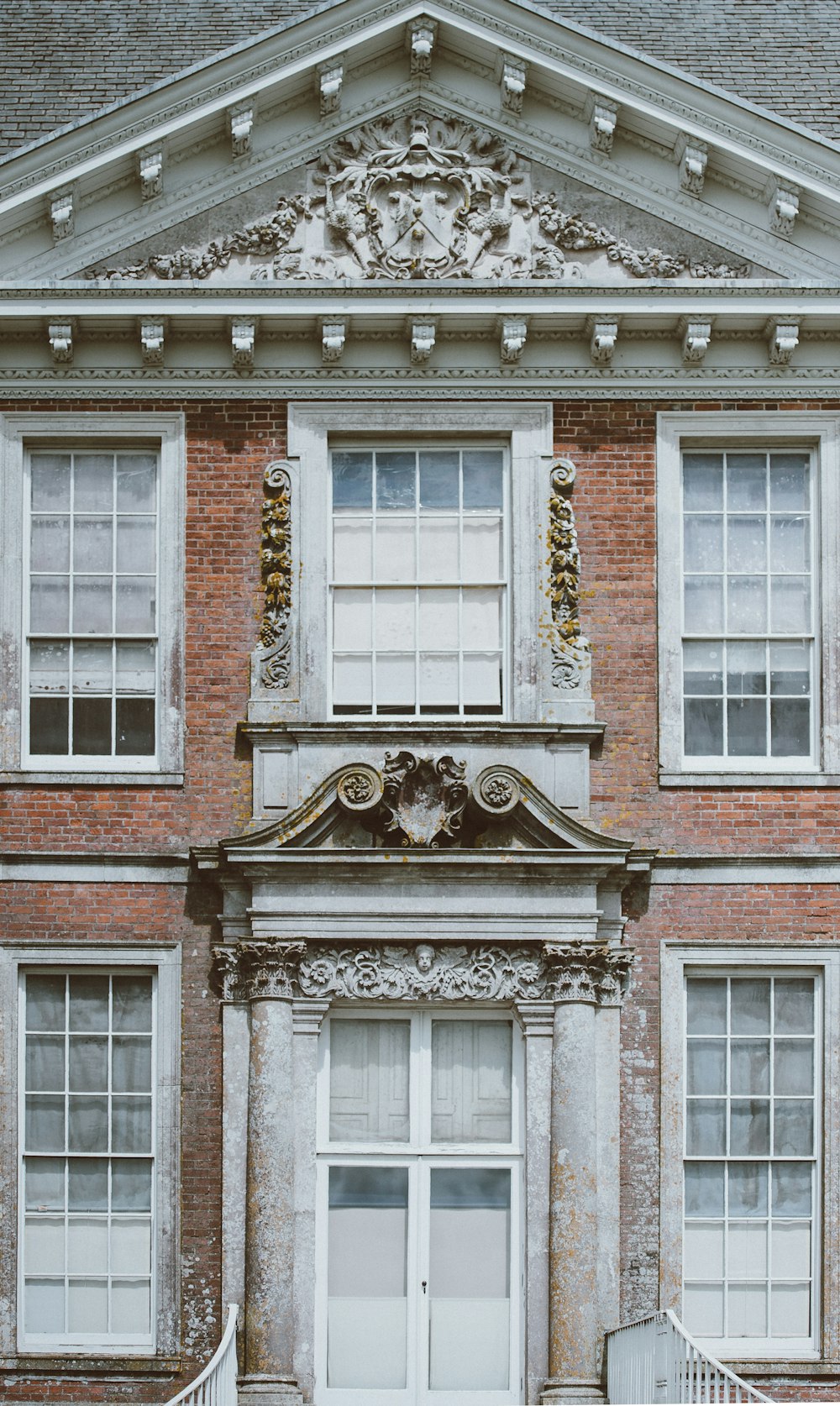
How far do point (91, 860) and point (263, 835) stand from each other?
1.24 meters

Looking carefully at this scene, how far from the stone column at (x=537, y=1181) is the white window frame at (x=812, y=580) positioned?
6.13 ft

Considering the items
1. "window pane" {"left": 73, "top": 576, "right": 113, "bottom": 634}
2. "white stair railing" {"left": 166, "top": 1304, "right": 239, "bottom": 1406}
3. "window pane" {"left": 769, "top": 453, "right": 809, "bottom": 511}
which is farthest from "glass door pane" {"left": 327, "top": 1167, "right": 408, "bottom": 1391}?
"window pane" {"left": 769, "top": 453, "right": 809, "bottom": 511}

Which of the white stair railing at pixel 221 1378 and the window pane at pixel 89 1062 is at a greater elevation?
the window pane at pixel 89 1062

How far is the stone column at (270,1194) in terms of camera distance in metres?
13.4

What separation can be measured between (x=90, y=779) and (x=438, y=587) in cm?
270

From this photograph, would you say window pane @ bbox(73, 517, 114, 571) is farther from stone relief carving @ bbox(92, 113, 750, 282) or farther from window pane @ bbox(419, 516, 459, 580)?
window pane @ bbox(419, 516, 459, 580)

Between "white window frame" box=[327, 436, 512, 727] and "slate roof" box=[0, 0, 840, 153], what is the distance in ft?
10.2

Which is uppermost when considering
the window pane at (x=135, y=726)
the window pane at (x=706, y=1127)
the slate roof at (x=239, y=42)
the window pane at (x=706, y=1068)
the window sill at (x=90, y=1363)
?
the slate roof at (x=239, y=42)

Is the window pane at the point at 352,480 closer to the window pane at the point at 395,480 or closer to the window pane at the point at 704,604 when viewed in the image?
the window pane at the point at 395,480

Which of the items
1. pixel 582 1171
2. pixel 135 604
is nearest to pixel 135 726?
pixel 135 604

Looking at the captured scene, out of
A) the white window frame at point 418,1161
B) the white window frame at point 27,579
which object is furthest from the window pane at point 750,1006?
the white window frame at point 27,579

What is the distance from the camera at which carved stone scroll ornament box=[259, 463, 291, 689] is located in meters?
14.2

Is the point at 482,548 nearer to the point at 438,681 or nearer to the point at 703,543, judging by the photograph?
the point at 438,681

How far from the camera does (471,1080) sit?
1403cm
